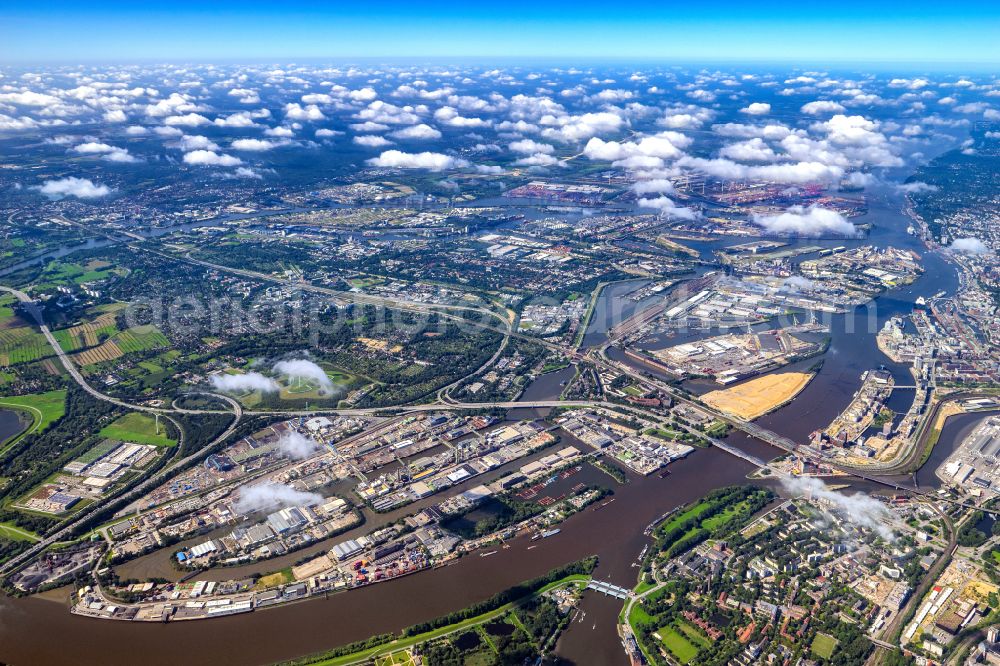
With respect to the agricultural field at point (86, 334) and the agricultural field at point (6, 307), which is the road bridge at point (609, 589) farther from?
the agricultural field at point (6, 307)

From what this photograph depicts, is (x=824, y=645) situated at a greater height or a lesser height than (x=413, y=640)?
greater

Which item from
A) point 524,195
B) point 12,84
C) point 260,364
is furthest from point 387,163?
point 12,84

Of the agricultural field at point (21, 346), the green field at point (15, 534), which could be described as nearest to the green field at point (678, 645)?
the green field at point (15, 534)

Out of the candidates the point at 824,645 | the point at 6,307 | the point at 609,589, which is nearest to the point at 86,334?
the point at 6,307

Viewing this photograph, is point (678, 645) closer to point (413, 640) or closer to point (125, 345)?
point (413, 640)

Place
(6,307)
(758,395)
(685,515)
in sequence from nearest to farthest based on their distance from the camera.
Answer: (685,515) < (758,395) < (6,307)

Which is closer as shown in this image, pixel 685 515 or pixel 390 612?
pixel 390 612

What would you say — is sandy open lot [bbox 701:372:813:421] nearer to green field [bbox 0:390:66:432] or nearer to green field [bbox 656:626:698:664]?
green field [bbox 656:626:698:664]
